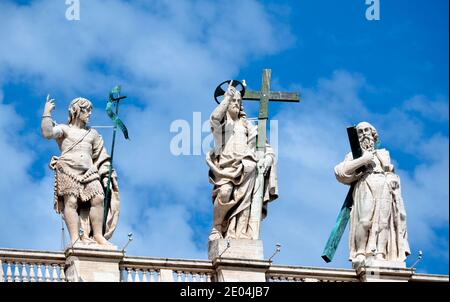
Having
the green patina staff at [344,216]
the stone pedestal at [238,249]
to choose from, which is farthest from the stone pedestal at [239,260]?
the green patina staff at [344,216]

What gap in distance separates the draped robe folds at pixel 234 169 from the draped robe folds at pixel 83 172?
2262mm

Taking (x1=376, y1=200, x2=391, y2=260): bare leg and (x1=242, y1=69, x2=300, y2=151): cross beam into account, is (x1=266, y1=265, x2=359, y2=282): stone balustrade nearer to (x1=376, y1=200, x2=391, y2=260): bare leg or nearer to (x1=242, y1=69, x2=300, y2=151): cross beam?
(x1=376, y1=200, x2=391, y2=260): bare leg

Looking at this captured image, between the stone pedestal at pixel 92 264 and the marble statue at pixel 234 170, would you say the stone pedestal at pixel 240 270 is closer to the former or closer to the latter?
the marble statue at pixel 234 170

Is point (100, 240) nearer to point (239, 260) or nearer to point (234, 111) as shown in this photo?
point (239, 260)

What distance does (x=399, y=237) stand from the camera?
156ft

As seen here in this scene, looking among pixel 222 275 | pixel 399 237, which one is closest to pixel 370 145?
pixel 399 237

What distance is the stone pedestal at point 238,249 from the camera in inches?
1797

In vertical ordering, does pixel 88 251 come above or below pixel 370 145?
below

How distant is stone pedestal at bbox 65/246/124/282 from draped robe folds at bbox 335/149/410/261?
5.86 metres

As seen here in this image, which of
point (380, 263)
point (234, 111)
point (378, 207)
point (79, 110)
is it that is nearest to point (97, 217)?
point (79, 110)

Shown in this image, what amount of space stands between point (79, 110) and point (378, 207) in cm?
710
